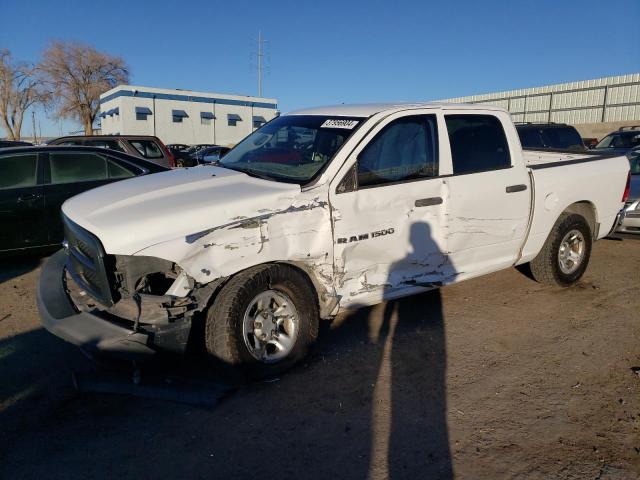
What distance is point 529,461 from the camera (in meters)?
2.84

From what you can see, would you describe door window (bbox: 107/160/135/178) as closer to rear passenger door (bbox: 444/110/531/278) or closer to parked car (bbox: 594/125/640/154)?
rear passenger door (bbox: 444/110/531/278)

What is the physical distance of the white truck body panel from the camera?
3258mm

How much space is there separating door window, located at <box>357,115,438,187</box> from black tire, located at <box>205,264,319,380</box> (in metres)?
0.94

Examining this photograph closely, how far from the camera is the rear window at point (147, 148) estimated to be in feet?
37.1

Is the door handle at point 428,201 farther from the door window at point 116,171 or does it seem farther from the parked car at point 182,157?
the door window at point 116,171

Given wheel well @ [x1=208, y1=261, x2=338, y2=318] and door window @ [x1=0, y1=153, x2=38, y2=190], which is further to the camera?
door window @ [x1=0, y1=153, x2=38, y2=190]

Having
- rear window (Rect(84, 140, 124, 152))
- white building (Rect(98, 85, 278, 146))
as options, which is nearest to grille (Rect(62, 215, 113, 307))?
rear window (Rect(84, 140, 124, 152))

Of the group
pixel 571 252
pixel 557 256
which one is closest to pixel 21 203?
pixel 557 256

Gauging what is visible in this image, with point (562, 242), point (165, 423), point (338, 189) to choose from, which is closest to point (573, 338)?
point (562, 242)

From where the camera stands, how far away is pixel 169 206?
3.38 metres

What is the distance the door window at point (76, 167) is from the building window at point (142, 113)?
42220mm

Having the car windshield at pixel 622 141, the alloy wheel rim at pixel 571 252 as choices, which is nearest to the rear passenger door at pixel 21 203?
the alloy wheel rim at pixel 571 252

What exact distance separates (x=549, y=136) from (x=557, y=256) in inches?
262

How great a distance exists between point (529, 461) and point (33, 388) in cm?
326
